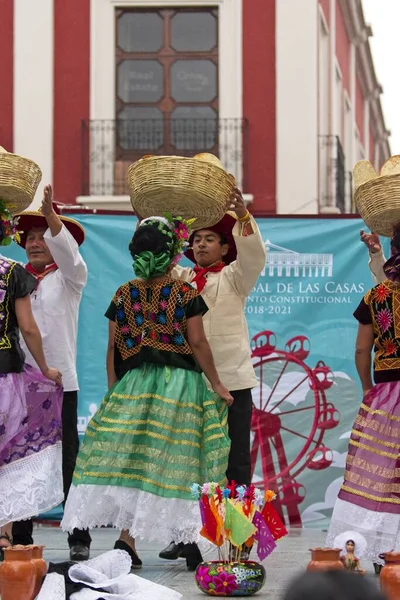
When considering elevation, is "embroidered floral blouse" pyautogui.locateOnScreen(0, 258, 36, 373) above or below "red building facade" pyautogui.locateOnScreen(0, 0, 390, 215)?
below

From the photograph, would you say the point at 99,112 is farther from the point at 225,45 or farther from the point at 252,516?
the point at 252,516

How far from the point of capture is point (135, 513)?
639cm

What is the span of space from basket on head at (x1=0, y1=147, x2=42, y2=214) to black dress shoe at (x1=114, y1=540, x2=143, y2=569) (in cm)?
173

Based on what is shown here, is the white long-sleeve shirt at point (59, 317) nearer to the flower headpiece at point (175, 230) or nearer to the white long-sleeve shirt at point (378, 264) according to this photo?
the flower headpiece at point (175, 230)

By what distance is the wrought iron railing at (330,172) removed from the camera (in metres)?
19.5

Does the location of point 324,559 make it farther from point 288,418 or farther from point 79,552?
point 288,418

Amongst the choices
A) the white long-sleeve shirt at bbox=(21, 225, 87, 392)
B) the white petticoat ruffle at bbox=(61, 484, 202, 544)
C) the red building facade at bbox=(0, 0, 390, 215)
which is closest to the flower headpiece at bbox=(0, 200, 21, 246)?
the white long-sleeve shirt at bbox=(21, 225, 87, 392)

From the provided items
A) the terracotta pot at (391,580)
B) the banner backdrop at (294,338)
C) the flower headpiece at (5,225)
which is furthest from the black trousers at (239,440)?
the terracotta pot at (391,580)

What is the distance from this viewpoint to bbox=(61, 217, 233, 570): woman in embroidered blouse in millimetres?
6414

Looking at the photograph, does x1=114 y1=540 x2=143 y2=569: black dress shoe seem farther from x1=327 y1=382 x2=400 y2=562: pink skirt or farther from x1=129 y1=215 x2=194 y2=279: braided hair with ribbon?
x1=129 y1=215 x2=194 y2=279: braided hair with ribbon

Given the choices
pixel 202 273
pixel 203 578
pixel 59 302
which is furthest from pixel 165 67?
pixel 203 578

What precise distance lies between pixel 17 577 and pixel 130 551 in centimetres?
168

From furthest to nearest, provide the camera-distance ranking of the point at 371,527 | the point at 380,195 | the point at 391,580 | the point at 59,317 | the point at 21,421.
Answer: the point at 59,317 → the point at 21,421 → the point at 380,195 → the point at 371,527 → the point at 391,580

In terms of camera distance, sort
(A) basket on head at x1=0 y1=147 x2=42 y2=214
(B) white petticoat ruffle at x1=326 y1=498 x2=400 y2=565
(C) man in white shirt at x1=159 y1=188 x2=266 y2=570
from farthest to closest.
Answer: (C) man in white shirt at x1=159 y1=188 x2=266 y2=570 → (A) basket on head at x1=0 y1=147 x2=42 y2=214 → (B) white petticoat ruffle at x1=326 y1=498 x2=400 y2=565
